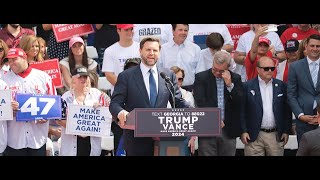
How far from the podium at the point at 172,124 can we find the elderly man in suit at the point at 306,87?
6.88 feet

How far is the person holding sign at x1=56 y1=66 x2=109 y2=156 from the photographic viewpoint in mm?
11562

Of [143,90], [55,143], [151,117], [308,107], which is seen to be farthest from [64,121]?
[308,107]

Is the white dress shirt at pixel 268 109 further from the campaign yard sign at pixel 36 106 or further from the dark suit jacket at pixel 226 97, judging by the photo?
the campaign yard sign at pixel 36 106

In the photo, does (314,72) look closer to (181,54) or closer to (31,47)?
(181,54)

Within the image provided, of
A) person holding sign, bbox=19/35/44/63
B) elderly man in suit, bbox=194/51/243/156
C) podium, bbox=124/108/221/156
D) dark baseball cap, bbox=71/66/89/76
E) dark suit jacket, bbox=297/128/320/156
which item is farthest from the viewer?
person holding sign, bbox=19/35/44/63

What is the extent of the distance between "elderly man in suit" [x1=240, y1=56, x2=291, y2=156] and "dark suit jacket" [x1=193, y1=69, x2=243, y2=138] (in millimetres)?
107

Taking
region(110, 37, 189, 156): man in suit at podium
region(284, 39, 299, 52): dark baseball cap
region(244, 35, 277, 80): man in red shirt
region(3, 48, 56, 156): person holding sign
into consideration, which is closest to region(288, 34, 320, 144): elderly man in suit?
region(284, 39, 299, 52): dark baseball cap

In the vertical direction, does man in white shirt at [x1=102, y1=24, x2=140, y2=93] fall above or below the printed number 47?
above

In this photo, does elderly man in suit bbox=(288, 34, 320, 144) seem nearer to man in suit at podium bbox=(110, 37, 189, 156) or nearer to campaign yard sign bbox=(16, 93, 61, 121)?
man in suit at podium bbox=(110, 37, 189, 156)

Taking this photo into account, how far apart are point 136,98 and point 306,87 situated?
243cm

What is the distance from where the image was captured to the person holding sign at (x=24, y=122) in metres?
11.3

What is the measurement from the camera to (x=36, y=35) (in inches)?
501

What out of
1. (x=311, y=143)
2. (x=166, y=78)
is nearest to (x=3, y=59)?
(x=166, y=78)

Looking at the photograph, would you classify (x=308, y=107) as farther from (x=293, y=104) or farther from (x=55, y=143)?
(x=55, y=143)
